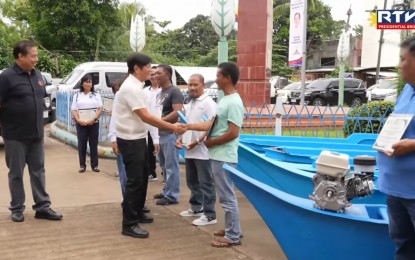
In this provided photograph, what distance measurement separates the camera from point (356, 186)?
128 inches

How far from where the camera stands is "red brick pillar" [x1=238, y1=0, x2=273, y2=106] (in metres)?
12.6

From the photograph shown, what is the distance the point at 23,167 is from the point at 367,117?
5.57 metres

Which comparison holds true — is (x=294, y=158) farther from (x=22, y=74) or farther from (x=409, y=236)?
(x=22, y=74)

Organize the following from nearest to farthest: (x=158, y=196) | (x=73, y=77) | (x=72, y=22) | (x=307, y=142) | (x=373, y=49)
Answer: (x=158, y=196) → (x=307, y=142) → (x=73, y=77) → (x=72, y=22) → (x=373, y=49)

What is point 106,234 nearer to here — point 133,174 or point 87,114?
point 133,174

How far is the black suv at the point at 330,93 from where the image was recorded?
22281 millimetres

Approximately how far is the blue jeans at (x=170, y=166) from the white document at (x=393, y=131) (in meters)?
3.09

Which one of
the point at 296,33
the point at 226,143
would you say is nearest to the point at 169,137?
the point at 226,143

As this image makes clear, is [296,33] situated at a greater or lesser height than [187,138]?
greater

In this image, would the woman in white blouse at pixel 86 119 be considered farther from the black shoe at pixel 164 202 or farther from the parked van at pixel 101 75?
the parked van at pixel 101 75

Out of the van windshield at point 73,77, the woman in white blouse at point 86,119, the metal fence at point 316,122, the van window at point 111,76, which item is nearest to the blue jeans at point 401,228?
the metal fence at point 316,122

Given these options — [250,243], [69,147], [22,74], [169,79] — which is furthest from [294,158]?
[69,147]

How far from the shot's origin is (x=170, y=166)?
541cm

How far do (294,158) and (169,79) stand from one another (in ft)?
5.72
